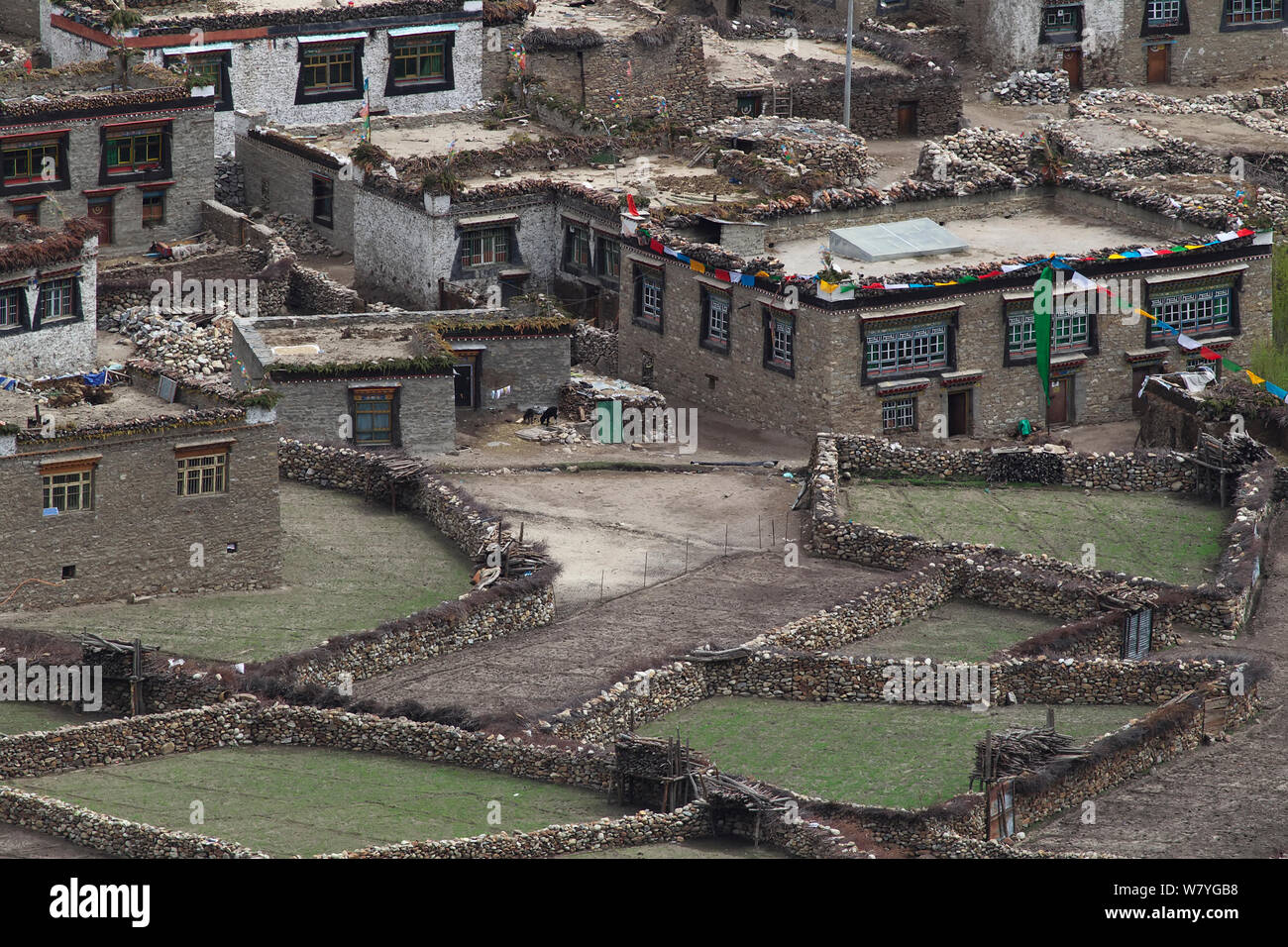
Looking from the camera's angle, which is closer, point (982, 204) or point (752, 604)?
point (752, 604)

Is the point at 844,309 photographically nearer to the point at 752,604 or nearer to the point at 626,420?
the point at 626,420

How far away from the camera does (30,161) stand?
98.2 metres

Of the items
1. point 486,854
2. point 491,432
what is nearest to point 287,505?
point 491,432

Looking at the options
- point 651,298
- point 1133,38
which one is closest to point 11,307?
point 651,298

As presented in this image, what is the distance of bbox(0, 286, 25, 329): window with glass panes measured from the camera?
295 feet

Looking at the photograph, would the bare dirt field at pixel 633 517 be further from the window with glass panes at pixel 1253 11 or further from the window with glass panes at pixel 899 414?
the window with glass panes at pixel 1253 11

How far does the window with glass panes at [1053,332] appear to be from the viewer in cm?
9100

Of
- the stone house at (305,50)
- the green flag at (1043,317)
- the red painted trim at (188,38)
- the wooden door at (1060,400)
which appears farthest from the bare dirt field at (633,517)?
the red painted trim at (188,38)

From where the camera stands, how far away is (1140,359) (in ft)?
304

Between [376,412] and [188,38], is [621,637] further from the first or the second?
[188,38]

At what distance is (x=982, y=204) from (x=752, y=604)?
24935 mm

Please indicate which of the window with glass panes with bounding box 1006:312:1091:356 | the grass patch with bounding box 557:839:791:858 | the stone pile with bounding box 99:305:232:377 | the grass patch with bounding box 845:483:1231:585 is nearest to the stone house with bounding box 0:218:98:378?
the stone pile with bounding box 99:305:232:377

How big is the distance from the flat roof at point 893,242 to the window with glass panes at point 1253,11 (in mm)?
30608

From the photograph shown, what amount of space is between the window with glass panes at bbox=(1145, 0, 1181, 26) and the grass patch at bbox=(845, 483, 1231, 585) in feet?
130
